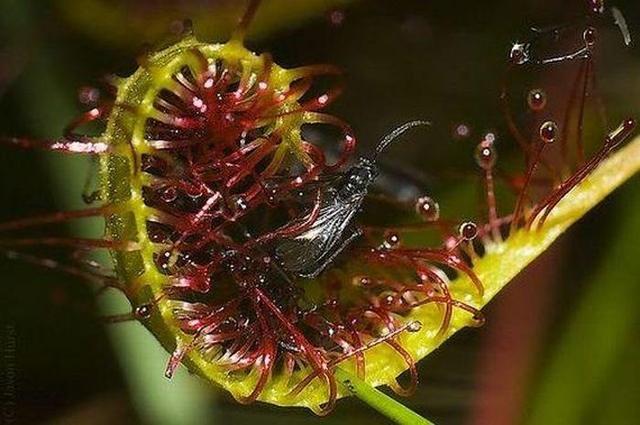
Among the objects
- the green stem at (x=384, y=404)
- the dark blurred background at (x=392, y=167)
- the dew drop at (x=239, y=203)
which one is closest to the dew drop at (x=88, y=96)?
the dark blurred background at (x=392, y=167)

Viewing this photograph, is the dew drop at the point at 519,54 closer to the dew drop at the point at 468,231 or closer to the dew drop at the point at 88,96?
the dew drop at the point at 468,231

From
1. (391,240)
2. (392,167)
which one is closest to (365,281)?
(391,240)

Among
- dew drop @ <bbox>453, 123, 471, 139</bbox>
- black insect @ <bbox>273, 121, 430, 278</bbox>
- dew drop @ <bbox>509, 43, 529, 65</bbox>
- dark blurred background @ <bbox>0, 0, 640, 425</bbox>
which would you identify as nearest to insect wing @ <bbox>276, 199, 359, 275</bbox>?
black insect @ <bbox>273, 121, 430, 278</bbox>

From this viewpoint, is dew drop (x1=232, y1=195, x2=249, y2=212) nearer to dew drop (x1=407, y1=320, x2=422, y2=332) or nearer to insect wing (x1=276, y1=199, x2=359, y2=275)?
insect wing (x1=276, y1=199, x2=359, y2=275)

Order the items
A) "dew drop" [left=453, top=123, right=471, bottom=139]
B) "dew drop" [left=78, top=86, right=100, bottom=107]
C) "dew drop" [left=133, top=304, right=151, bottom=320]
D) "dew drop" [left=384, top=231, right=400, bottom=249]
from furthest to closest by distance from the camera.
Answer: "dew drop" [left=453, top=123, right=471, bottom=139], "dew drop" [left=78, top=86, right=100, bottom=107], "dew drop" [left=384, top=231, right=400, bottom=249], "dew drop" [left=133, top=304, right=151, bottom=320]

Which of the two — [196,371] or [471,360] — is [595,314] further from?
[196,371]

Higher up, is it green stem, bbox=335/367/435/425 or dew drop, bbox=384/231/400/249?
dew drop, bbox=384/231/400/249

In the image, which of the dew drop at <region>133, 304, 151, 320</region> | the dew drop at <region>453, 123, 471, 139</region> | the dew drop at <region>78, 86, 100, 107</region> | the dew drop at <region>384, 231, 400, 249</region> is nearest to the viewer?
the dew drop at <region>133, 304, 151, 320</region>

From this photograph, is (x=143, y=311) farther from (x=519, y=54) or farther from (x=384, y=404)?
(x=519, y=54)
